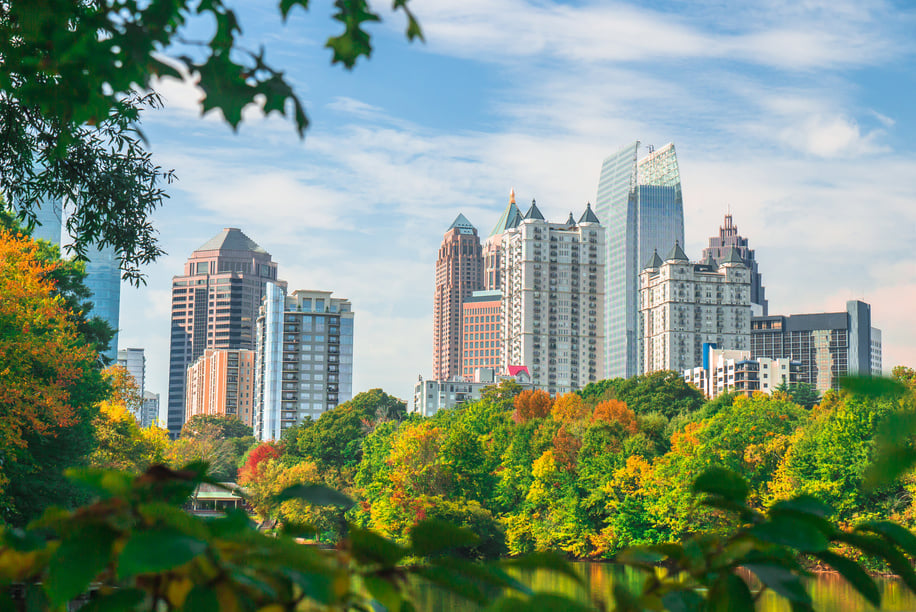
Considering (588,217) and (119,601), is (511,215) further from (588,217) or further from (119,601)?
(119,601)

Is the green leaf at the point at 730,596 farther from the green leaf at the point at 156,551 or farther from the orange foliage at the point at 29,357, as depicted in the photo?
the orange foliage at the point at 29,357

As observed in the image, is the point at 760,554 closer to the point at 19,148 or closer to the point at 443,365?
the point at 19,148

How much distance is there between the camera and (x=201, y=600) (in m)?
0.64

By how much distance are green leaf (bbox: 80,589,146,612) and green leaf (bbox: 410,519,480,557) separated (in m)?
0.21

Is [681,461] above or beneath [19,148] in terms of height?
beneath

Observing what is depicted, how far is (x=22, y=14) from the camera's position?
2.27 m

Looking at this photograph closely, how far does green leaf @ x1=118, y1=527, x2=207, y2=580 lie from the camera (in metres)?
0.57

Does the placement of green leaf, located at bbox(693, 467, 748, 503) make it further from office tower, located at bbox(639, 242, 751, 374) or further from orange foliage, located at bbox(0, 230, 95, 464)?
office tower, located at bbox(639, 242, 751, 374)

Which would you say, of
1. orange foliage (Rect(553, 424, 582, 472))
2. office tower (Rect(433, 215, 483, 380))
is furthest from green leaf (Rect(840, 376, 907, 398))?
office tower (Rect(433, 215, 483, 380))

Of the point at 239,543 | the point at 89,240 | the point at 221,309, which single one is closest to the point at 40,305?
the point at 89,240

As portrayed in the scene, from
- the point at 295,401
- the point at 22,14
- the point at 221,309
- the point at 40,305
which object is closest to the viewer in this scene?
the point at 22,14

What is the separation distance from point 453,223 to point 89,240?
17808cm

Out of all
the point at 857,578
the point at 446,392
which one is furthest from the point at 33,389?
the point at 446,392

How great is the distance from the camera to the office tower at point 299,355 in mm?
111625
